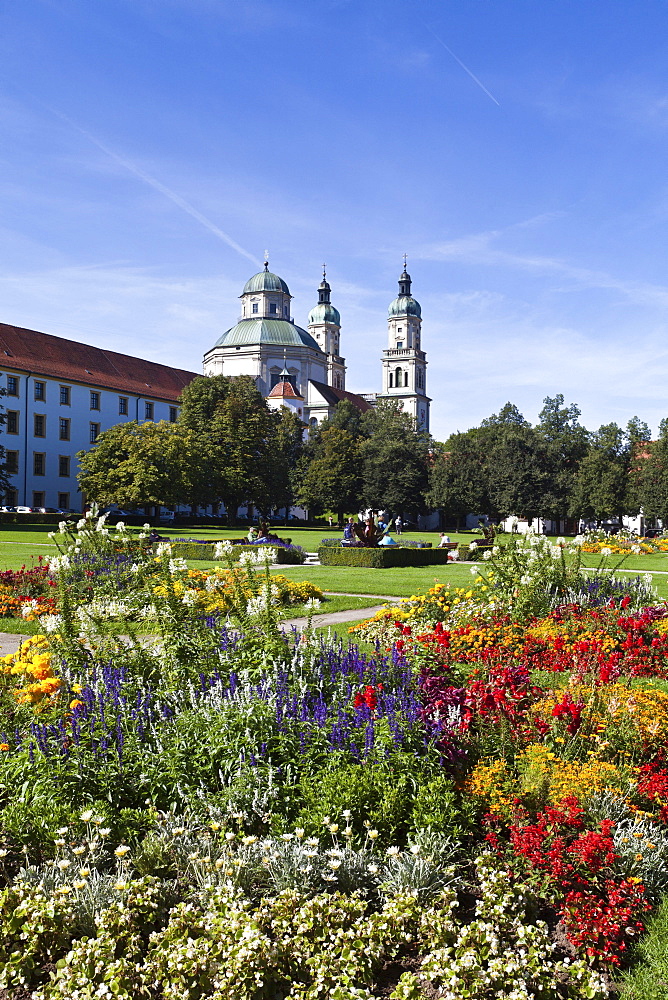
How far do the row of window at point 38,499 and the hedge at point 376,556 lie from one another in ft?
123

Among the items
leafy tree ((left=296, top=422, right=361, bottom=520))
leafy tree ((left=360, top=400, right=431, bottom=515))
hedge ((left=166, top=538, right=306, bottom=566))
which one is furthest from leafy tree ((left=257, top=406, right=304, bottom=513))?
hedge ((left=166, top=538, right=306, bottom=566))

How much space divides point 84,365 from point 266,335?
33.0m

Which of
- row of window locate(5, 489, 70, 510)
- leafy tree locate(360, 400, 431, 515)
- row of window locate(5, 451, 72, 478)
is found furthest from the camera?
leafy tree locate(360, 400, 431, 515)

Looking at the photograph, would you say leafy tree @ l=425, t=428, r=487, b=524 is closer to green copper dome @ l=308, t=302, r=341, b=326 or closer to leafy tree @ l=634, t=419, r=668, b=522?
leafy tree @ l=634, t=419, r=668, b=522

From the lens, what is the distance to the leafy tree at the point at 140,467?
39.4m

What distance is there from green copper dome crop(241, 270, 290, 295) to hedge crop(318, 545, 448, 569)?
271 feet

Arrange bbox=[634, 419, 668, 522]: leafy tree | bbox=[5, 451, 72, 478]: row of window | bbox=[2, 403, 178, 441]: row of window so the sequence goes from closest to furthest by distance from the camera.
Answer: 1. bbox=[634, 419, 668, 522]: leafy tree
2. bbox=[5, 451, 72, 478]: row of window
3. bbox=[2, 403, 178, 441]: row of window

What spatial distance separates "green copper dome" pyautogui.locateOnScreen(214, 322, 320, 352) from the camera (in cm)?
9531

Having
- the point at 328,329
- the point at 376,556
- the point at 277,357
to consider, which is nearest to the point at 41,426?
the point at 277,357

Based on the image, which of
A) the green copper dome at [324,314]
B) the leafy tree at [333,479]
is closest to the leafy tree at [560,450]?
the leafy tree at [333,479]

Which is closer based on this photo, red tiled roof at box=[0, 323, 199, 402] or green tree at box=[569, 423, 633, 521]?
green tree at box=[569, 423, 633, 521]

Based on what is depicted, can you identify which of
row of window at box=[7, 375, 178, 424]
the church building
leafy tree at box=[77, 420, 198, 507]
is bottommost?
leafy tree at box=[77, 420, 198, 507]

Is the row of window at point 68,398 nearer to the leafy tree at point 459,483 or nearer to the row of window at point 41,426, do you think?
the row of window at point 41,426

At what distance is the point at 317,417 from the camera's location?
92.4m
